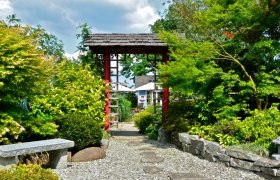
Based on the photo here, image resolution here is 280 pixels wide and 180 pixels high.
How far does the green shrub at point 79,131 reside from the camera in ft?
23.4

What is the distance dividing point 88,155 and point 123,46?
4244mm

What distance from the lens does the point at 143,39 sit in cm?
1011

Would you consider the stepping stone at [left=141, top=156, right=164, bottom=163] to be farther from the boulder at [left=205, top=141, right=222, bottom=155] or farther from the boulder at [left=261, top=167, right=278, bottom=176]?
the boulder at [left=261, top=167, right=278, bottom=176]

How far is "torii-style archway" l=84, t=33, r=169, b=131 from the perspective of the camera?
9852mm

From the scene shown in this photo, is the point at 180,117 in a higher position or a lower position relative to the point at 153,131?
higher

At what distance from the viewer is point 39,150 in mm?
5820

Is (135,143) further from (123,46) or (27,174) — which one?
(27,174)

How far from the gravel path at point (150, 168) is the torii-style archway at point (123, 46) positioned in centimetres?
257

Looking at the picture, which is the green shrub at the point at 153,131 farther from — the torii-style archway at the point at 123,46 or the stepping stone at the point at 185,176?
the stepping stone at the point at 185,176

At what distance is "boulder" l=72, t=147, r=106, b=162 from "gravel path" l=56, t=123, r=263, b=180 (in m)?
0.16

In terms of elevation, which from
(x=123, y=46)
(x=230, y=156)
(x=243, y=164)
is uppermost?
(x=123, y=46)

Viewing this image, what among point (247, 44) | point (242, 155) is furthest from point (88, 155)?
point (247, 44)

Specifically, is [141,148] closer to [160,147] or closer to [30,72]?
[160,147]

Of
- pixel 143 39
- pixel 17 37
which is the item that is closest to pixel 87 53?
pixel 143 39
